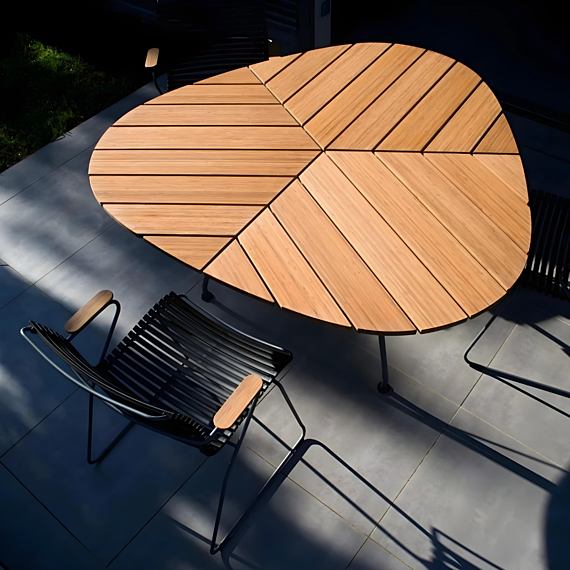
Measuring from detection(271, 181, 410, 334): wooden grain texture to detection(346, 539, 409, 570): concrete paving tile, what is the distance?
3.36 feet

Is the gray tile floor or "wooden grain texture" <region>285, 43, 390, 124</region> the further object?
"wooden grain texture" <region>285, 43, 390, 124</region>

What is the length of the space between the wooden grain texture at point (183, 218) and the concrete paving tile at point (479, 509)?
1.32 metres

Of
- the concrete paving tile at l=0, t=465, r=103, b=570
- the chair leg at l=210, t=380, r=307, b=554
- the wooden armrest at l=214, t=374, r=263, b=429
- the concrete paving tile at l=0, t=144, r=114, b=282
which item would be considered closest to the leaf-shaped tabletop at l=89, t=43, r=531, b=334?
the wooden armrest at l=214, t=374, r=263, b=429

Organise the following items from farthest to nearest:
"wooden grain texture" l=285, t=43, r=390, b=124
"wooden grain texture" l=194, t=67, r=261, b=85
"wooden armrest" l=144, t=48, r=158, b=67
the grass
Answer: the grass → "wooden armrest" l=144, t=48, r=158, b=67 → "wooden grain texture" l=194, t=67, r=261, b=85 → "wooden grain texture" l=285, t=43, r=390, b=124

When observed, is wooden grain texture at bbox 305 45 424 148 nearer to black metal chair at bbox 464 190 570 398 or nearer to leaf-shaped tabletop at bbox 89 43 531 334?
leaf-shaped tabletop at bbox 89 43 531 334

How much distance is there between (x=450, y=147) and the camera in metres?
2.14

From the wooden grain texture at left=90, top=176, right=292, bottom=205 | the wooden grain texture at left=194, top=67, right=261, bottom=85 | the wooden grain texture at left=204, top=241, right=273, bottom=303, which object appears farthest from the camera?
the wooden grain texture at left=194, top=67, right=261, bottom=85

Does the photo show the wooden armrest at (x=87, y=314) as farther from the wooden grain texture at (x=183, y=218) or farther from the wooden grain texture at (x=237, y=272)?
the wooden grain texture at (x=237, y=272)

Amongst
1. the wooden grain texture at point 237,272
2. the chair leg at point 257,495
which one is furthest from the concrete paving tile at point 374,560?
the wooden grain texture at point 237,272

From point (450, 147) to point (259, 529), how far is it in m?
1.72

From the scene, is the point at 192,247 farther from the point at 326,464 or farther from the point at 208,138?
the point at 326,464

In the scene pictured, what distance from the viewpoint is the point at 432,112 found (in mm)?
2281

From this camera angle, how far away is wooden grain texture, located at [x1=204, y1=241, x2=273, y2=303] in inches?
68.5

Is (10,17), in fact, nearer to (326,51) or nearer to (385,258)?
(326,51)
